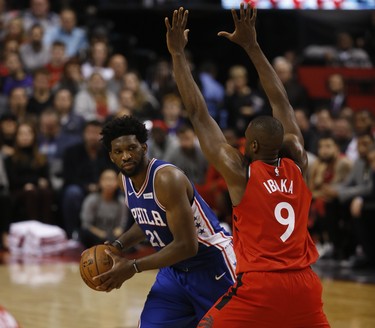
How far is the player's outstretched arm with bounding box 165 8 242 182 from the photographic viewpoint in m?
4.35

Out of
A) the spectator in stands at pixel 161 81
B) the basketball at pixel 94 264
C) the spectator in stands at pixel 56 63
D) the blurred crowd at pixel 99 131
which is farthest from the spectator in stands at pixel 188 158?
the basketball at pixel 94 264

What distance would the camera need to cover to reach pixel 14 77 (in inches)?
501

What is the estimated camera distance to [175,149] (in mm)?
11258

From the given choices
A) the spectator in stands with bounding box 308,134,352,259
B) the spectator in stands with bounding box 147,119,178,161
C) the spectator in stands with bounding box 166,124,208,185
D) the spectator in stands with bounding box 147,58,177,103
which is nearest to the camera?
the spectator in stands with bounding box 308,134,352,259

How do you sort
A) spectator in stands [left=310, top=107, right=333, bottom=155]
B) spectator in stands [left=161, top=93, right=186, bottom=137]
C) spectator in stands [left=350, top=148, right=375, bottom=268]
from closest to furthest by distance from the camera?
1. spectator in stands [left=350, top=148, right=375, bottom=268]
2. spectator in stands [left=310, top=107, right=333, bottom=155]
3. spectator in stands [left=161, top=93, right=186, bottom=137]

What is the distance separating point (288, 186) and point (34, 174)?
7.25 metres

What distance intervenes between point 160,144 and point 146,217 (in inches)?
257

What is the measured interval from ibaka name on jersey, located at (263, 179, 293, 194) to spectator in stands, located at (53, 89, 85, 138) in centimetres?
776

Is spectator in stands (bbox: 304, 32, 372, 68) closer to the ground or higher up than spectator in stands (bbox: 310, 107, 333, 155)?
higher up

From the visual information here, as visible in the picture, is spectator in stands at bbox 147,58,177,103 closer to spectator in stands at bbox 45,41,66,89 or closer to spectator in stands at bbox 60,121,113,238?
spectator in stands at bbox 45,41,66,89

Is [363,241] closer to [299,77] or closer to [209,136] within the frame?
[299,77]

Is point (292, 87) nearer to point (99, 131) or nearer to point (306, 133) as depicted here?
point (306, 133)

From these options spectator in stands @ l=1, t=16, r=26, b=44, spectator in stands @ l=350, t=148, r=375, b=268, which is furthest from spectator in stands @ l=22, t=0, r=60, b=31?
spectator in stands @ l=350, t=148, r=375, b=268

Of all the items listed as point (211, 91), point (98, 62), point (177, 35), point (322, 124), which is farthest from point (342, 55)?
point (177, 35)
